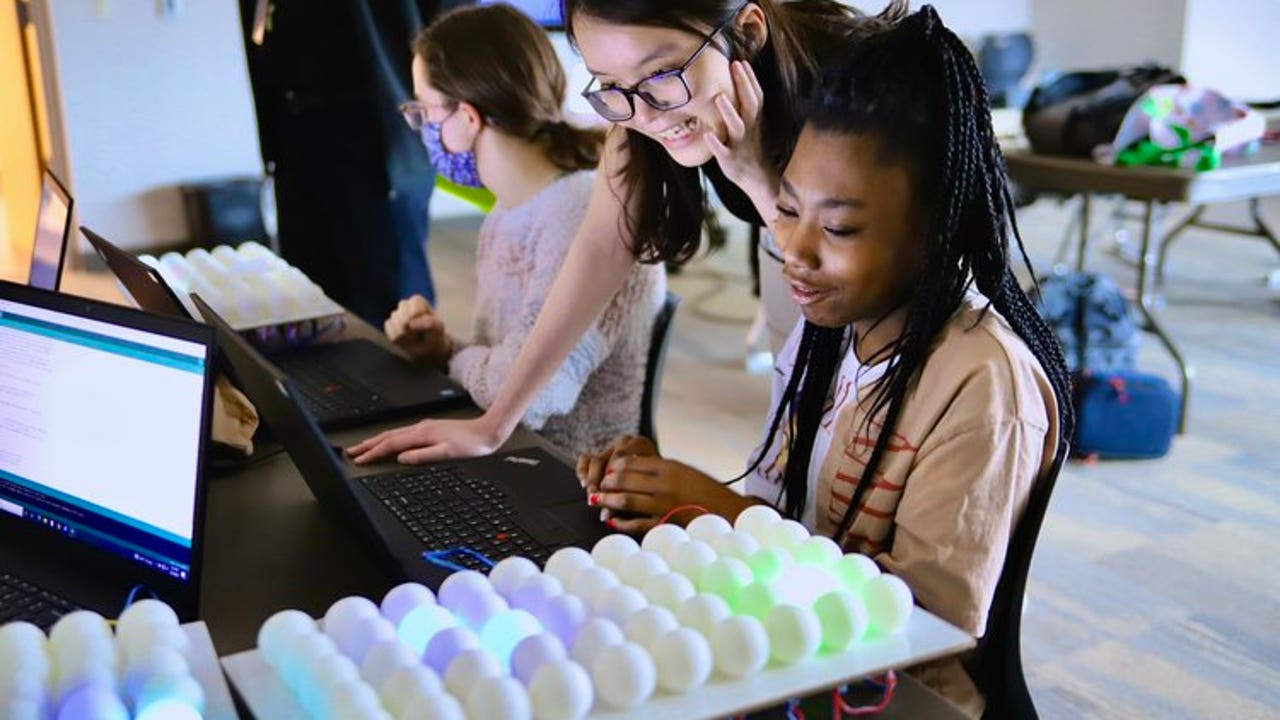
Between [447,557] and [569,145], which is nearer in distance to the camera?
[447,557]

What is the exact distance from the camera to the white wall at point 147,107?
4.70m

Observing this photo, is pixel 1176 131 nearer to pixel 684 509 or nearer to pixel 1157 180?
pixel 1157 180

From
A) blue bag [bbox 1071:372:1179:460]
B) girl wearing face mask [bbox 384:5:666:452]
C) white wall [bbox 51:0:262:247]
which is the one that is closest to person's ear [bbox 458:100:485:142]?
girl wearing face mask [bbox 384:5:666:452]

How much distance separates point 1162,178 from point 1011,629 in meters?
2.49

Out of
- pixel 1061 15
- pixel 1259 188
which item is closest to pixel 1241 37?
pixel 1061 15

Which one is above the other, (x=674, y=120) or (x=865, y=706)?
(x=674, y=120)

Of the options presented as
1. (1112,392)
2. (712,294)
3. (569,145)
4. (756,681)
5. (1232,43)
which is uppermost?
(569,145)

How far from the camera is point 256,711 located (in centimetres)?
82

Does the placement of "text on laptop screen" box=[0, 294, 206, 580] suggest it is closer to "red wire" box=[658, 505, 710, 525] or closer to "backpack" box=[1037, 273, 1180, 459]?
"red wire" box=[658, 505, 710, 525]

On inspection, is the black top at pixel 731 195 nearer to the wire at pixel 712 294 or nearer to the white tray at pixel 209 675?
the white tray at pixel 209 675

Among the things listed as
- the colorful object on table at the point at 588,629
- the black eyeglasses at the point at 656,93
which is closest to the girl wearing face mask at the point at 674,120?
the black eyeglasses at the point at 656,93

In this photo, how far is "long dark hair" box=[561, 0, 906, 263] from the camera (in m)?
1.40

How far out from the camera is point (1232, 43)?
6.66 m

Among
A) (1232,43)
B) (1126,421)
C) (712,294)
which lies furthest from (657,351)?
(1232,43)
